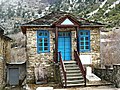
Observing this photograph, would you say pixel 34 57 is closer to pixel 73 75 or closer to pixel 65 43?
pixel 65 43

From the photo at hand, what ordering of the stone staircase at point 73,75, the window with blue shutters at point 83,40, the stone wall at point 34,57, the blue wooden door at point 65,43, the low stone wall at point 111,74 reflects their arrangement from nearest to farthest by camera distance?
1. the low stone wall at point 111,74
2. the stone staircase at point 73,75
3. the stone wall at point 34,57
4. the window with blue shutters at point 83,40
5. the blue wooden door at point 65,43

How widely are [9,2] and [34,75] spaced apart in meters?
126

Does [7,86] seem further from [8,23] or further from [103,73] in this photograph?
[8,23]

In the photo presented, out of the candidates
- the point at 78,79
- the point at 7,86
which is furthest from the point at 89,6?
the point at 78,79

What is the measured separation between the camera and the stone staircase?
47.5 ft

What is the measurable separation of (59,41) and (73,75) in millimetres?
3884

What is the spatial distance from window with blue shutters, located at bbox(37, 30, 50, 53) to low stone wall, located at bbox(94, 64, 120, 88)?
162 inches

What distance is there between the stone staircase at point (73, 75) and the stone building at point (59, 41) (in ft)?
2.54

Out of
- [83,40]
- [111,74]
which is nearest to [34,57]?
[83,40]

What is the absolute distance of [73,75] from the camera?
49.9 feet

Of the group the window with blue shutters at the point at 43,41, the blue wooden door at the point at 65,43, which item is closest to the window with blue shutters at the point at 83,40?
the blue wooden door at the point at 65,43

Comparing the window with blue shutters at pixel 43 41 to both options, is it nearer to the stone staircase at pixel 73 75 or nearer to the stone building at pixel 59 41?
the stone building at pixel 59 41

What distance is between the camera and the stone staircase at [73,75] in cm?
1449

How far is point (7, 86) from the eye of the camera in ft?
74.6
